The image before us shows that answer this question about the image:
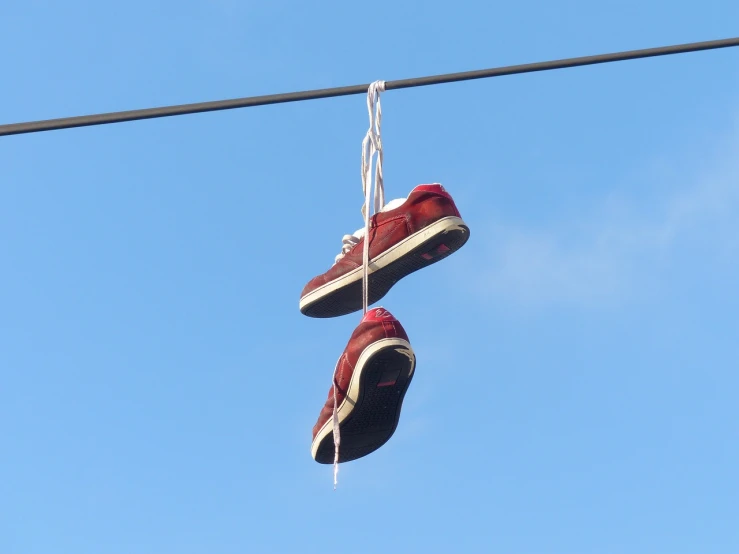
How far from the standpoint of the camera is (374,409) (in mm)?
7168

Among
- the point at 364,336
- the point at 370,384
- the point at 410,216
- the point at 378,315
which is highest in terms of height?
the point at 410,216

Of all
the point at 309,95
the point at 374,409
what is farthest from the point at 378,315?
the point at 309,95

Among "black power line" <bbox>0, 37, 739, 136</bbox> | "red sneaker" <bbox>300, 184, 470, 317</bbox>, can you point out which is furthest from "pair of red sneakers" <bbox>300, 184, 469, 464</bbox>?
"black power line" <bbox>0, 37, 739, 136</bbox>

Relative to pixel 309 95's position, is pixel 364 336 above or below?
below

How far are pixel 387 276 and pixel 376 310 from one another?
703 mm

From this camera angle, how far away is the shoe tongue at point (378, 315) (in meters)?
6.82

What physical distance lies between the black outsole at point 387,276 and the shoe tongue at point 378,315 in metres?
0.55

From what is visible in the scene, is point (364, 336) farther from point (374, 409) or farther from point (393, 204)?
point (393, 204)

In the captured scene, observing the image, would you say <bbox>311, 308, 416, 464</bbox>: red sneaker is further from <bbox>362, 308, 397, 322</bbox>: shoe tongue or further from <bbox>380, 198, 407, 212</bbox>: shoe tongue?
<bbox>380, 198, 407, 212</bbox>: shoe tongue

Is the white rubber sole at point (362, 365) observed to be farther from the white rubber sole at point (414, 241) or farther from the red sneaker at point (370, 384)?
the white rubber sole at point (414, 241)

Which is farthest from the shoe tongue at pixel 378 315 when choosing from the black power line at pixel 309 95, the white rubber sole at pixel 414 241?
the black power line at pixel 309 95

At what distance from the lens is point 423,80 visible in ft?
19.7

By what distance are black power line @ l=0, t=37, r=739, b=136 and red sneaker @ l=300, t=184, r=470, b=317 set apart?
138cm

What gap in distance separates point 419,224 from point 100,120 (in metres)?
2.00
